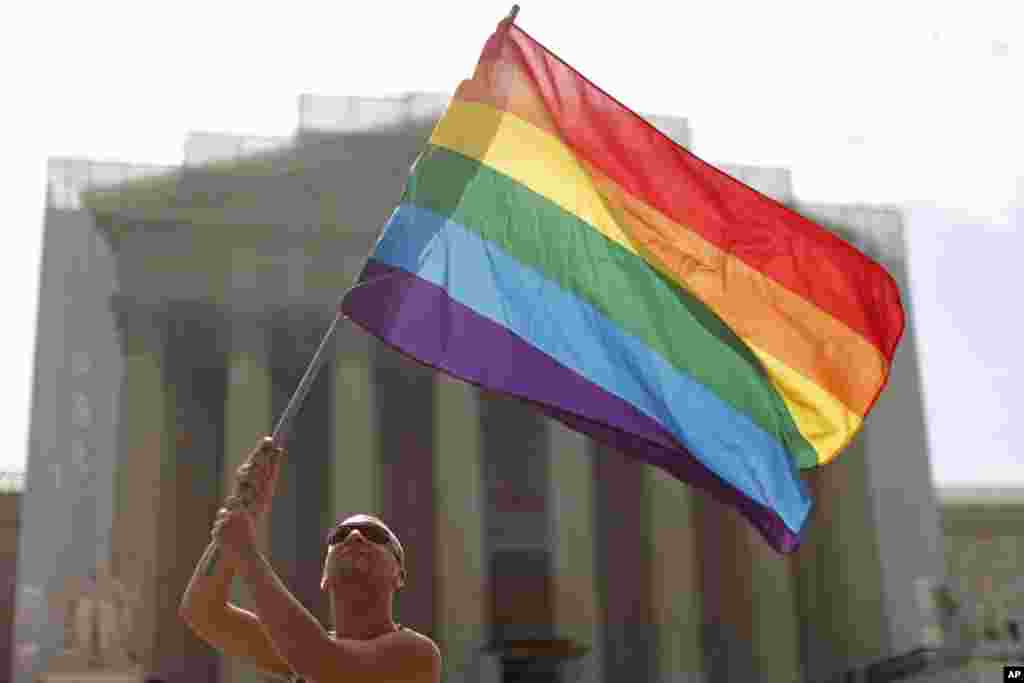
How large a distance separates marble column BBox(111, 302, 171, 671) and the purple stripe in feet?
71.6

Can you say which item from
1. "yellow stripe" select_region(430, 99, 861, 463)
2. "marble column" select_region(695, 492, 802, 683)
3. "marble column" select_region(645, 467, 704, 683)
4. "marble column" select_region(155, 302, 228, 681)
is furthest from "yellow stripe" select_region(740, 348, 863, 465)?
Result: "marble column" select_region(155, 302, 228, 681)

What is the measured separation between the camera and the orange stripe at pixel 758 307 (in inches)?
177

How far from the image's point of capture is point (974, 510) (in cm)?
3972

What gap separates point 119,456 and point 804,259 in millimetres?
23438

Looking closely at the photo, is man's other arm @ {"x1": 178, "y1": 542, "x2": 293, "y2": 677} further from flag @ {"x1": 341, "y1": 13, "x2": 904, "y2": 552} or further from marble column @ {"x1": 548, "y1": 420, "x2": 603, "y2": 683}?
marble column @ {"x1": 548, "y1": 420, "x2": 603, "y2": 683}

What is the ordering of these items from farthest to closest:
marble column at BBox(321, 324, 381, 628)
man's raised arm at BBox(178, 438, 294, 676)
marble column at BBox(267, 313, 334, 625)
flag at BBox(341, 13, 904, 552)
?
1. marble column at BBox(267, 313, 334, 625)
2. marble column at BBox(321, 324, 381, 628)
3. flag at BBox(341, 13, 904, 552)
4. man's raised arm at BBox(178, 438, 294, 676)

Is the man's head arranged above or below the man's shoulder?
above

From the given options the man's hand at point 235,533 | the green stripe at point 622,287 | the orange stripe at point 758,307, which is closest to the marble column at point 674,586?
the orange stripe at point 758,307

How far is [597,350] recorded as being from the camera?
4.29 m

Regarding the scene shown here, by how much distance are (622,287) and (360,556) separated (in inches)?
82.9

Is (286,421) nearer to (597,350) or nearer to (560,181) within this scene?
(597,350)

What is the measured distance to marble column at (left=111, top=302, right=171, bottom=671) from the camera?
83.4 feet

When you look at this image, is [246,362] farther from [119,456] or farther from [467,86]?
[467,86]

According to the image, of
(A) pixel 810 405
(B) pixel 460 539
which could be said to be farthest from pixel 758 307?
(B) pixel 460 539
